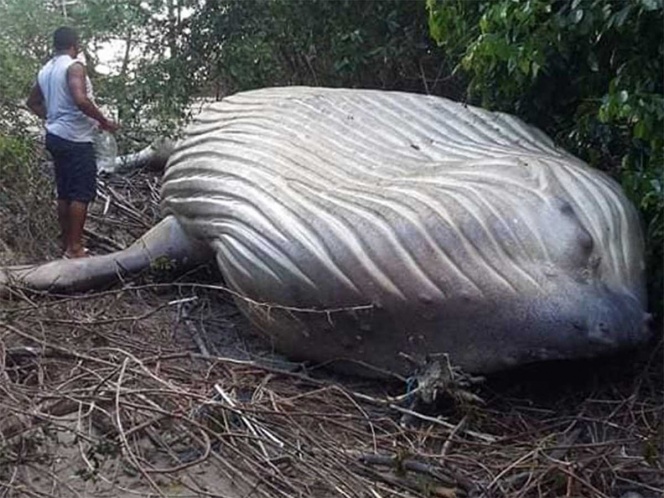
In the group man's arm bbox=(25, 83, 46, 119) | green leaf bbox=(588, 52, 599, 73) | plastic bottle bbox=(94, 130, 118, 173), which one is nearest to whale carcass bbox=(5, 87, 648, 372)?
green leaf bbox=(588, 52, 599, 73)

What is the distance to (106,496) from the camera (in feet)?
12.1

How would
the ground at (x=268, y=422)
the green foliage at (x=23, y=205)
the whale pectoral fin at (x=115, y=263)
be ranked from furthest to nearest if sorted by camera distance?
1. the green foliage at (x=23, y=205)
2. the whale pectoral fin at (x=115, y=263)
3. the ground at (x=268, y=422)

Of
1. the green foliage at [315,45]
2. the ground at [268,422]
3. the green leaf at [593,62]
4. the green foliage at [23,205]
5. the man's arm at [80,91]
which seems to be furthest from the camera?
the green foliage at [315,45]

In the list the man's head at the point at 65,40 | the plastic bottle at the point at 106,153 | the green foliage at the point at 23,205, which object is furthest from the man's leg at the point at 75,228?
the plastic bottle at the point at 106,153

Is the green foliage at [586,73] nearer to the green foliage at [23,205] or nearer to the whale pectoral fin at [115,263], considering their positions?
the whale pectoral fin at [115,263]

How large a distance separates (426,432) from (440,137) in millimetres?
1687

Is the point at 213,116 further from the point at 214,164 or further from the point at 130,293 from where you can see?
the point at 130,293

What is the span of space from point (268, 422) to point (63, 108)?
8.89 ft

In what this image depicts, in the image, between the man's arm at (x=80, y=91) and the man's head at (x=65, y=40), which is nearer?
the man's arm at (x=80, y=91)

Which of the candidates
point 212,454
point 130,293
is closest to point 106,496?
point 212,454

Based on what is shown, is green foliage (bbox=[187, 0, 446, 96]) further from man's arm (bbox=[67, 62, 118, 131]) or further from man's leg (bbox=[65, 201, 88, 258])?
man's leg (bbox=[65, 201, 88, 258])

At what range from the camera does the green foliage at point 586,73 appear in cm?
445

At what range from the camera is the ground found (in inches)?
148

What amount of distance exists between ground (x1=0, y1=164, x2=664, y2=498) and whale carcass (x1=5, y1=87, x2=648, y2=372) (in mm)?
220
